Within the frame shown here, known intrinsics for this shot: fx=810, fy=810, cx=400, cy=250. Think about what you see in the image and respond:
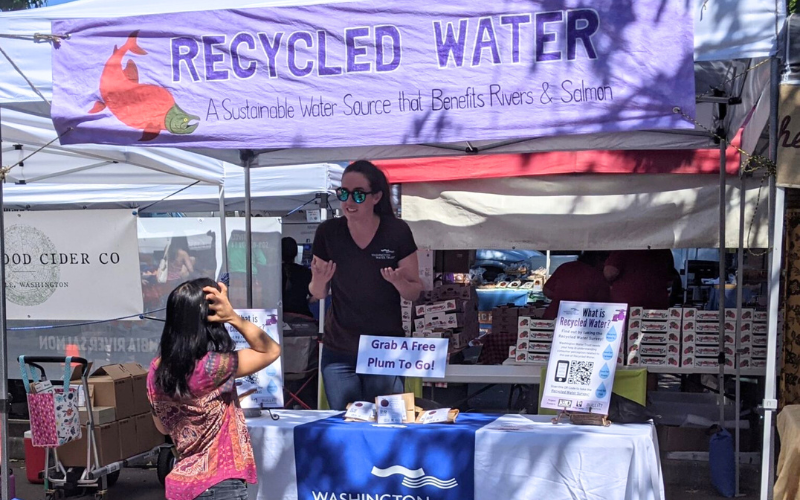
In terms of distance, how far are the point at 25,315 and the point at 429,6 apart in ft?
17.7

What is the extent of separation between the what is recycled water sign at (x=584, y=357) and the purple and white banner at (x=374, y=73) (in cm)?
111

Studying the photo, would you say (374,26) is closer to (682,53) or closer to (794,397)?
(682,53)

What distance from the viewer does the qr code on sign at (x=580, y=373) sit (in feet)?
13.7

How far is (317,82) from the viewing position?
3.92 m

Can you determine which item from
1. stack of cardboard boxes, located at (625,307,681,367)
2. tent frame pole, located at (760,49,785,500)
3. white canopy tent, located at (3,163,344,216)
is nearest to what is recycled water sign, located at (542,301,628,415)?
tent frame pole, located at (760,49,785,500)

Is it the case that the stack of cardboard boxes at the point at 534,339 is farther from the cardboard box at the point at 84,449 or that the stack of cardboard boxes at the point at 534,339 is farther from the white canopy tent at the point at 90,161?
the cardboard box at the point at 84,449

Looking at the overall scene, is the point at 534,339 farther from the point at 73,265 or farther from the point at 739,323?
the point at 73,265

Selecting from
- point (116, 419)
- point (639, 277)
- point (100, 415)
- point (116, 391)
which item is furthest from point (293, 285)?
point (639, 277)

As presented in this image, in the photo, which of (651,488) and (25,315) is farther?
(25,315)

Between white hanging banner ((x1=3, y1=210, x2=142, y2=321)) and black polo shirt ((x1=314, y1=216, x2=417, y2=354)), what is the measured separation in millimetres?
2812

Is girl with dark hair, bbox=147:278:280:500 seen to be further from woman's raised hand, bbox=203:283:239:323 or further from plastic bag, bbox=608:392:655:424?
plastic bag, bbox=608:392:655:424

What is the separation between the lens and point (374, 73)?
12.7 ft

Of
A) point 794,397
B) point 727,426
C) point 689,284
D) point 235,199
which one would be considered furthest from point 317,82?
point 689,284

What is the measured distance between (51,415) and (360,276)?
2306 mm
